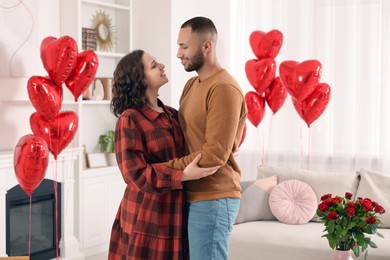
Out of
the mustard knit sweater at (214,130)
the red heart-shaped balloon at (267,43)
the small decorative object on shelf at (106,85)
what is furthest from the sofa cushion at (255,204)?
the mustard knit sweater at (214,130)

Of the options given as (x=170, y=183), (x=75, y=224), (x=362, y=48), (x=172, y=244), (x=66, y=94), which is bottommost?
(x=75, y=224)

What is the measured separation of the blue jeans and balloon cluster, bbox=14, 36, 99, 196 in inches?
57.1

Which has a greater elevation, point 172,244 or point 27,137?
point 27,137

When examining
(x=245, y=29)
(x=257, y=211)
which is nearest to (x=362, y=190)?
(x=257, y=211)

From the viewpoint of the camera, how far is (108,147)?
5801mm

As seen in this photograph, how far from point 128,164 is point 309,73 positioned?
7.74ft

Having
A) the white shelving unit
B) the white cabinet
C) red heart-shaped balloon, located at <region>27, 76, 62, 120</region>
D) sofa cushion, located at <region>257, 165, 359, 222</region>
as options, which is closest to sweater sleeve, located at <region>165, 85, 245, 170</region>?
red heart-shaped balloon, located at <region>27, 76, 62, 120</region>

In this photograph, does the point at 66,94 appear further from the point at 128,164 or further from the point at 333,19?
the point at 128,164

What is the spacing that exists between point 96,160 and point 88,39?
107 centimetres

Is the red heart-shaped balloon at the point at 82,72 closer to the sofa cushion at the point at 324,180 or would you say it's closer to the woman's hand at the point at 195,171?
the sofa cushion at the point at 324,180

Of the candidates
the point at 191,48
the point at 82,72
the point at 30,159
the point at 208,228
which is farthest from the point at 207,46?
the point at 82,72

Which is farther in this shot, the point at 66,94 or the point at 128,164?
the point at 66,94

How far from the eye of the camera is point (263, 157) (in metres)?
5.95

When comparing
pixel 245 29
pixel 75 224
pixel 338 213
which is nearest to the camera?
pixel 338 213
